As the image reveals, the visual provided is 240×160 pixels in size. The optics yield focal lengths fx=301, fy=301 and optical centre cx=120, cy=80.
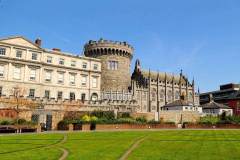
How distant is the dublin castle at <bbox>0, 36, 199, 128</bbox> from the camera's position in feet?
194

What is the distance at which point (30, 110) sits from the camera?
5156 centimetres

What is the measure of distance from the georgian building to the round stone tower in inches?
181

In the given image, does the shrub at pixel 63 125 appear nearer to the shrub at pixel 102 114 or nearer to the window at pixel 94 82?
the shrub at pixel 102 114

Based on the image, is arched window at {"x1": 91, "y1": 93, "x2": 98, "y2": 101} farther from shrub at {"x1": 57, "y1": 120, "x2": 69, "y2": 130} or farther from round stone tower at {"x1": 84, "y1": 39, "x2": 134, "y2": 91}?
shrub at {"x1": 57, "y1": 120, "x2": 69, "y2": 130}

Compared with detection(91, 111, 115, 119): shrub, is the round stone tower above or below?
above

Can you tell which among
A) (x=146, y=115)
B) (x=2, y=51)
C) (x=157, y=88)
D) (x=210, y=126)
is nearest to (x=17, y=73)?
(x=2, y=51)

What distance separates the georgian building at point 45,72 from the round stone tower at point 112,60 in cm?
461

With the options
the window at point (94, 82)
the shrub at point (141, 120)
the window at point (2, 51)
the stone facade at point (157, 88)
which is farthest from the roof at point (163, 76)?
the window at point (2, 51)

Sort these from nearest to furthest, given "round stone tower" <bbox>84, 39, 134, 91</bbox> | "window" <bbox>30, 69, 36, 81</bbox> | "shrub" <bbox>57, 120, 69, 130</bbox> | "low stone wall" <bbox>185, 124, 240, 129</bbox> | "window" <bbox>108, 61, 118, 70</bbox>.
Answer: "shrub" <bbox>57, 120, 69, 130</bbox> < "low stone wall" <bbox>185, 124, 240, 129</bbox> < "window" <bbox>30, 69, 36, 81</bbox> < "round stone tower" <bbox>84, 39, 134, 91</bbox> < "window" <bbox>108, 61, 118, 70</bbox>

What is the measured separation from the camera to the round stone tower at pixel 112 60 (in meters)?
77.6

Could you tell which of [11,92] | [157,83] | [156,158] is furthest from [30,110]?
[157,83]

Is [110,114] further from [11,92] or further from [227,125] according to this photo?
[227,125]

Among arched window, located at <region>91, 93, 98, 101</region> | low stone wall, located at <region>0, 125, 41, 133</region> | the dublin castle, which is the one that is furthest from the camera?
arched window, located at <region>91, 93, 98, 101</region>

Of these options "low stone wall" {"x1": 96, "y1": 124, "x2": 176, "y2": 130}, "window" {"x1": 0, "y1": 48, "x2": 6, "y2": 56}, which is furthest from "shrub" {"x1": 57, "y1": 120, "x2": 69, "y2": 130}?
"window" {"x1": 0, "y1": 48, "x2": 6, "y2": 56}
